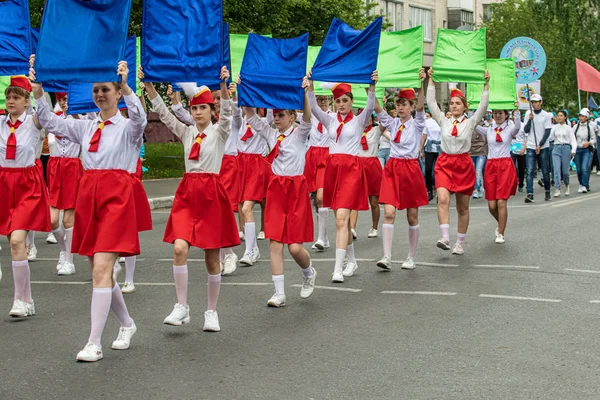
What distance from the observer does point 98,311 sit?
275 inches

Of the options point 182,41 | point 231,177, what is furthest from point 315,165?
point 182,41

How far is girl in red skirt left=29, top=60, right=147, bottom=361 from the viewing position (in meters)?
7.19

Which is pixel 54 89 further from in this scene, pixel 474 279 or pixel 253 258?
pixel 474 279

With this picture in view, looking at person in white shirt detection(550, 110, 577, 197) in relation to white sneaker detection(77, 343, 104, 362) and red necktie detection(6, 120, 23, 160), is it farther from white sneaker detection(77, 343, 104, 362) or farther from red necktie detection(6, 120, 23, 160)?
white sneaker detection(77, 343, 104, 362)

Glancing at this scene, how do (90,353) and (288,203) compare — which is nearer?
(90,353)

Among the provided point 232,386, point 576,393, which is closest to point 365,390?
point 232,386

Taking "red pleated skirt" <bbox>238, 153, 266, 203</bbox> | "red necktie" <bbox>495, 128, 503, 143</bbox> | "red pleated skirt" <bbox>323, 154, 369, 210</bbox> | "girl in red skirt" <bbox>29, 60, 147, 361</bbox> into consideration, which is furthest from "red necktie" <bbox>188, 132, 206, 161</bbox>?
"red necktie" <bbox>495, 128, 503, 143</bbox>

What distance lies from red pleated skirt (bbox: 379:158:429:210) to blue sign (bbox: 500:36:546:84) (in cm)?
807

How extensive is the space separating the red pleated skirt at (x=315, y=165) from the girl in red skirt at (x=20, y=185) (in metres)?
5.61

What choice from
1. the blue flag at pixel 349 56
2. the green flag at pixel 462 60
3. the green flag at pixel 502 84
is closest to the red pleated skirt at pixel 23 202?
the blue flag at pixel 349 56

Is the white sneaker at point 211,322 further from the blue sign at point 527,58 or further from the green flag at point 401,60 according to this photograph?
the blue sign at point 527,58

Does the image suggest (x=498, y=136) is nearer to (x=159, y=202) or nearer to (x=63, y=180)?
(x=63, y=180)

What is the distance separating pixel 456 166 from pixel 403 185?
4.24 ft

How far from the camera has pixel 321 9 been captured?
120 feet
